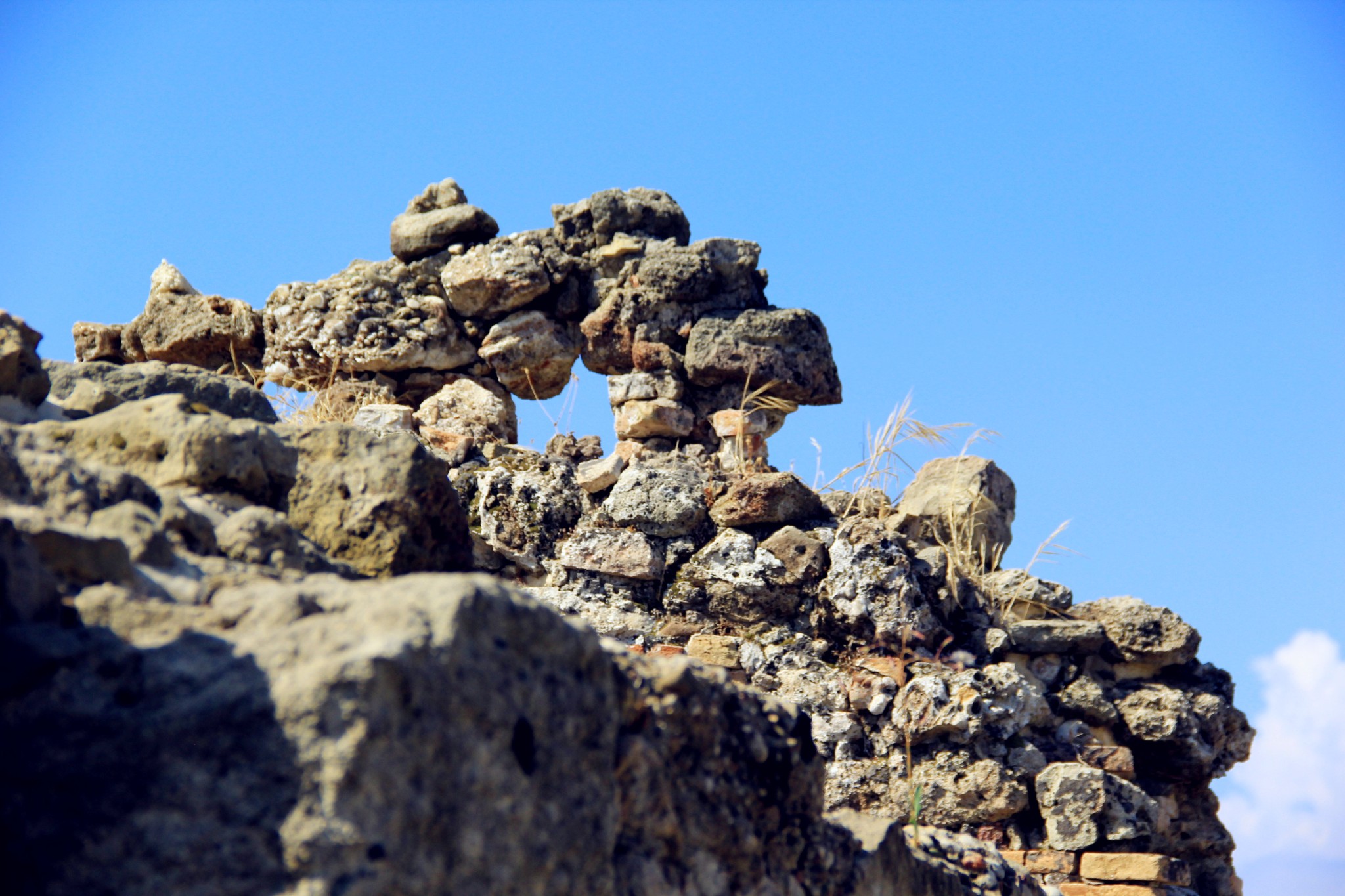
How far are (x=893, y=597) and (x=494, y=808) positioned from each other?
371 cm

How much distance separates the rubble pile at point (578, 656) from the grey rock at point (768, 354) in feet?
0.07

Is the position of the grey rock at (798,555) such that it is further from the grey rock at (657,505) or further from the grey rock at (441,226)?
the grey rock at (441,226)

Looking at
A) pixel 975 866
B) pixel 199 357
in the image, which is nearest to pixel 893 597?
pixel 975 866

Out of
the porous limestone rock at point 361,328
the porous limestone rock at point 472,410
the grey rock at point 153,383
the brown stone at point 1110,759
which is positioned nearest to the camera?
the grey rock at point 153,383

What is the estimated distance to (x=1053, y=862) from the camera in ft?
15.5

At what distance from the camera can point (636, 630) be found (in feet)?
16.3

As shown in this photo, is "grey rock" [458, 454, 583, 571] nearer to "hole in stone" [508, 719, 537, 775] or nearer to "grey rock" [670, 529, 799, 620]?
"grey rock" [670, 529, 799, 620]

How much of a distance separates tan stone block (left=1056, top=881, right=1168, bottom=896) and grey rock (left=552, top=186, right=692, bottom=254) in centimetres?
400

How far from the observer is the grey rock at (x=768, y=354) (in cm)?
604

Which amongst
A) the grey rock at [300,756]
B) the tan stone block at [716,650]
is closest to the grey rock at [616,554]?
the tan stone block at [716,650]

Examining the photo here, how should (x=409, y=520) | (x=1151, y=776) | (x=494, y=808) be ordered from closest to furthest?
1. (x=494, y=808)
2. (x=409, y=520)
3. (x=1151, y=776)

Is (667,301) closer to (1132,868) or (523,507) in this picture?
(523,507)

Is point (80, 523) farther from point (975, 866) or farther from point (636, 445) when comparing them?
point (636, 445)

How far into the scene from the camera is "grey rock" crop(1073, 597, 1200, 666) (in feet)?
18.0
